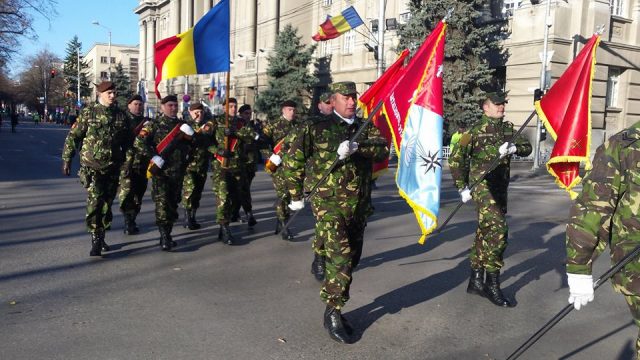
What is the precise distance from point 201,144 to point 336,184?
401cm

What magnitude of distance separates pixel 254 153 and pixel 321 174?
4455 mm

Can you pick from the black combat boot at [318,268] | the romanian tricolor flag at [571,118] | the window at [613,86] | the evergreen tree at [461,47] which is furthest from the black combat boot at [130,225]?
the window at [613,86]

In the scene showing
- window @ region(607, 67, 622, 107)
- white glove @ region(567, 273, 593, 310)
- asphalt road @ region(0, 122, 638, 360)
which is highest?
window @ region(607, 67, 622, 107)

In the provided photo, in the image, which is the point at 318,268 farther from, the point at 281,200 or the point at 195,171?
the point at 195,171

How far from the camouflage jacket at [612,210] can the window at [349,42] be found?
3311 cm

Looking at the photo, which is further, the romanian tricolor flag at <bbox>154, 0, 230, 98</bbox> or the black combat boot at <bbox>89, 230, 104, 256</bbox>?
the romanian tricolor flag at <bbox>154, 0, 230, 98</bbox>

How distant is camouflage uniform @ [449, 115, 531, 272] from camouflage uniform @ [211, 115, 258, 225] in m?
3.44

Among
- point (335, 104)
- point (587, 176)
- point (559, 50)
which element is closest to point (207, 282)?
point (335, 104)

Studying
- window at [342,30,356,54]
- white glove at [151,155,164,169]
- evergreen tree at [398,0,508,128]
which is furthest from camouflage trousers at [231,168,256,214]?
window at [342,30,356,54]

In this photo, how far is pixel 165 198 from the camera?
7383mm

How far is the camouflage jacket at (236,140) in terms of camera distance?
26.7 feet

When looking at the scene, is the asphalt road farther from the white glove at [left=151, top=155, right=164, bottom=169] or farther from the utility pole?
the utility pole

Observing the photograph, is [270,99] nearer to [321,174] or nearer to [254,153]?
[254,153]

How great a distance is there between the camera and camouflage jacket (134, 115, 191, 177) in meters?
7.28
